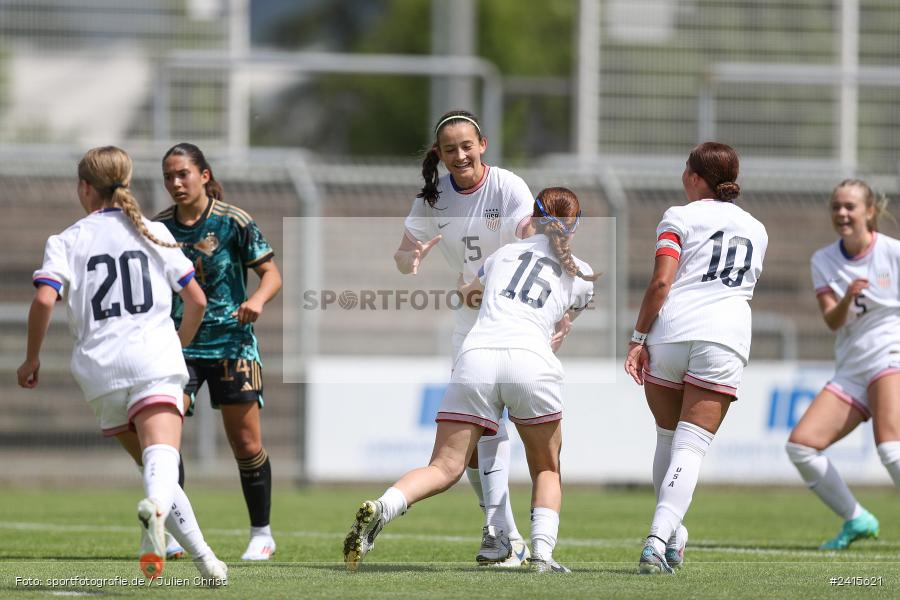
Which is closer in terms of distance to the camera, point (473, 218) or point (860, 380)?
point (473, 218)

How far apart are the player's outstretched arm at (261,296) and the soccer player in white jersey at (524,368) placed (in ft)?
4.25

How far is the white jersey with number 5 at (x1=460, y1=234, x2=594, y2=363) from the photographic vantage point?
20.6ft

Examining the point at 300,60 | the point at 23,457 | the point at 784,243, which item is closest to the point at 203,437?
the point at 23,457

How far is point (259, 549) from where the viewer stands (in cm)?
755

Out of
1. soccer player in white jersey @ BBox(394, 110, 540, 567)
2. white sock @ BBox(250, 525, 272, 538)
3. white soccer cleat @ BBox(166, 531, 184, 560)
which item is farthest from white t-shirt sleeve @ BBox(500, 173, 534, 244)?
white soccer cleat @ BBox(166, 531, 184, 560)

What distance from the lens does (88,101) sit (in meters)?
21.3

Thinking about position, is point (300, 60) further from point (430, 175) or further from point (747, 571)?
point (747, 571)

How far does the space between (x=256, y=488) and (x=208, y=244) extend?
1.41 m

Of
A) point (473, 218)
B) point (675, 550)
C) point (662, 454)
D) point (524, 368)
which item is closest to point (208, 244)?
point (473, 218)

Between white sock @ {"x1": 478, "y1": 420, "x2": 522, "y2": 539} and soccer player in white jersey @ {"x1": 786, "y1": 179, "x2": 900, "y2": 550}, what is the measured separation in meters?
2.40

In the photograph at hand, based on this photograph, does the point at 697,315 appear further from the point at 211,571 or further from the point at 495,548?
the point at 211,571

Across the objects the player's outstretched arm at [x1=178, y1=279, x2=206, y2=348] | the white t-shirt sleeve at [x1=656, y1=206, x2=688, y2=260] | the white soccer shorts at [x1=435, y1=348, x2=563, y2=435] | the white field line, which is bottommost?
the white field line

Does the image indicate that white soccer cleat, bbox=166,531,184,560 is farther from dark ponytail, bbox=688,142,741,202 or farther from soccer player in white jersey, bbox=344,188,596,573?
dark ponytail, bbox=688,142,741,202

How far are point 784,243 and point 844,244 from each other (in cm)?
698
